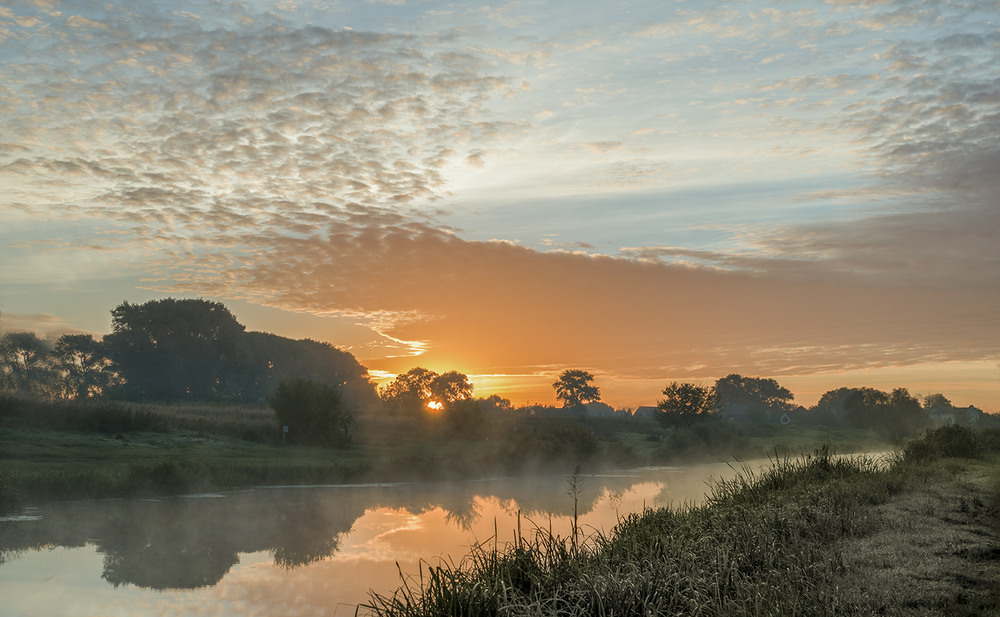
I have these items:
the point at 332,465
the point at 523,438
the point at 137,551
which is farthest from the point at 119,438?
the point at 523,438

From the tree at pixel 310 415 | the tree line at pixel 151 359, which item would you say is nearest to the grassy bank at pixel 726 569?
the tree at pixel 310 415

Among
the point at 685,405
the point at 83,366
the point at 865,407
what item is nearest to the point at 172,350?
the point at 83,366

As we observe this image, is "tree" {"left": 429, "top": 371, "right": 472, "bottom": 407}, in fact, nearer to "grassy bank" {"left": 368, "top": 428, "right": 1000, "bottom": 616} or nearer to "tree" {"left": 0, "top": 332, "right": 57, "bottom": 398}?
"tree" {"left": 0, "top": 332, "right": 57, "bottom": 398}

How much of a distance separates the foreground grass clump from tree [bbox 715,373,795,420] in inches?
5869

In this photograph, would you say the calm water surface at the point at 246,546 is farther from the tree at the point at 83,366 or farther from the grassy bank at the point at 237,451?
the tree at the point at 83,366

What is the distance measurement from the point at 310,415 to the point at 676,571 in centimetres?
4369

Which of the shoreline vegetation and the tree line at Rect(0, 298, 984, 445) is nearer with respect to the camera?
the shoreline vegetation

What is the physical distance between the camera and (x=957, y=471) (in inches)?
858

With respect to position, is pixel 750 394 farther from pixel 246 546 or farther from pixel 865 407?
pixel 246 546

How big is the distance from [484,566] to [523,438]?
4642cm

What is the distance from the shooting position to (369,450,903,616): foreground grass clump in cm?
771

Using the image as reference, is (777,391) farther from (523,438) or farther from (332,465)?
(332,465)

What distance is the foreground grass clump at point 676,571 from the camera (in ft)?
25.3

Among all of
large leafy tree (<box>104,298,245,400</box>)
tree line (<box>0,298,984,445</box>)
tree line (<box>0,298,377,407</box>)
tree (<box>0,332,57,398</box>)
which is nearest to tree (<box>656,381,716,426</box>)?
tree line (<box>0,298,984,445</box>)
